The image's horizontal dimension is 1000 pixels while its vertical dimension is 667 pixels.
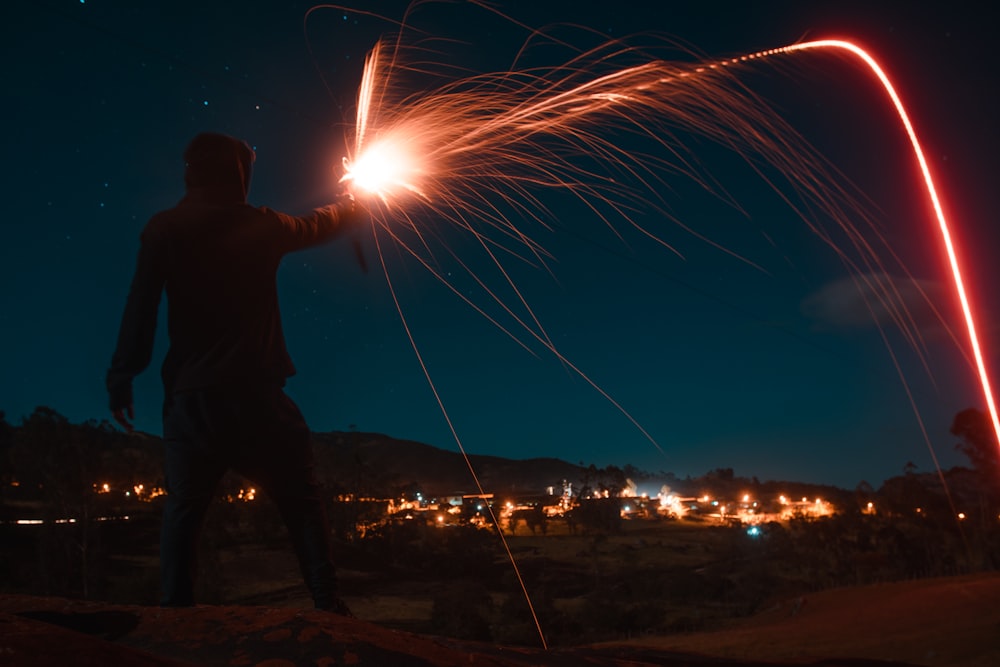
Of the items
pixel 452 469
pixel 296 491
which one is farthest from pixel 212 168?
pixel 452 469

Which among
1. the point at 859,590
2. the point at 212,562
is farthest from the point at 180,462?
the point at 859,590

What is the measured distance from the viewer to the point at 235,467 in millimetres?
3914

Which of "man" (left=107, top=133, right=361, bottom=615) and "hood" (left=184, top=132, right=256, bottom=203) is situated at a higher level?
"hood" (left=184, top=132, right=256, bottom=203)

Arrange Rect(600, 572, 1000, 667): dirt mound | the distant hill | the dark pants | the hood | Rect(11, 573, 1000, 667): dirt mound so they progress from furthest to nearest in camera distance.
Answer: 1. the distant hill
2. Rect(600, 572, 1000, 667): dirt mound
3. the hood
4. the dark pants
5. Rect(11, 573, 1000, 667): dirt mound

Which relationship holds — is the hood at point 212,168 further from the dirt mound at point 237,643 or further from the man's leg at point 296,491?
the dirt mound at point 237,643

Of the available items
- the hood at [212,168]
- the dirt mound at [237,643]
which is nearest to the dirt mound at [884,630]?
the dirt mound at [237,643]

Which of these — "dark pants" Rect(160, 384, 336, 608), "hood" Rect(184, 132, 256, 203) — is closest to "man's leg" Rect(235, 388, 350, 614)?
"dark pants" Rect(160, 384, 336, 608)

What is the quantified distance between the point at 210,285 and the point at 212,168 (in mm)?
787

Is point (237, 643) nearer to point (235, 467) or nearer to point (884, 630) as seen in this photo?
point (235, 467)

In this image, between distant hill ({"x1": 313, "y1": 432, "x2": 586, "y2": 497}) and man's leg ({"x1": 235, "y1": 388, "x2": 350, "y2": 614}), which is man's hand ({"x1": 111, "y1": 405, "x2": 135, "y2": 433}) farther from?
distant hill ({"x1": 313, "y1": 432, "x2": 586, "y2": 497})

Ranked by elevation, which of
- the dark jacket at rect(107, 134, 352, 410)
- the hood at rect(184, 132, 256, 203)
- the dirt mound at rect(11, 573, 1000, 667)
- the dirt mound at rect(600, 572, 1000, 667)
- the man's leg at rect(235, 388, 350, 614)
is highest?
the hood at rect(184, 132, 256, 203)

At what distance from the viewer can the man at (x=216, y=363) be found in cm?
370

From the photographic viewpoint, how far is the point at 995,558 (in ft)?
84.5

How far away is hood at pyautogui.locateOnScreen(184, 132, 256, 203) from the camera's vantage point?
4055 millimetres
